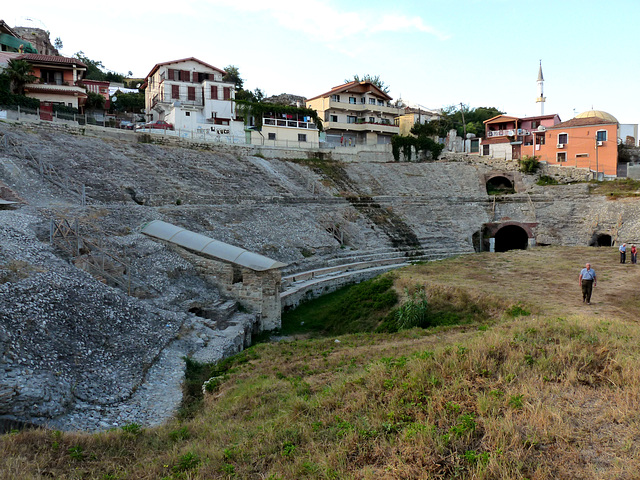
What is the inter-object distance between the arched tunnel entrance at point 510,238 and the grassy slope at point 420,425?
28230mm

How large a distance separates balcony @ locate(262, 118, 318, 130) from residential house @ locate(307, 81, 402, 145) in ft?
15.5

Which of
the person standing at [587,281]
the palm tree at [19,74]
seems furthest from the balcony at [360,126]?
the person standing at [587,281]

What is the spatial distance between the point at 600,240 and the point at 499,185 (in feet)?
45.3

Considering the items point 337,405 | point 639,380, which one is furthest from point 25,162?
point 639,380

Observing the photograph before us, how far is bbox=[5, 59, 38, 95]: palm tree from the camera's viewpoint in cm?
3759

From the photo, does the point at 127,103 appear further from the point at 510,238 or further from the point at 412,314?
the point at 412,314

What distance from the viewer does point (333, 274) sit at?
25516mm

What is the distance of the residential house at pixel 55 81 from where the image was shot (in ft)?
135

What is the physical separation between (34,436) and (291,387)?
4910 mm

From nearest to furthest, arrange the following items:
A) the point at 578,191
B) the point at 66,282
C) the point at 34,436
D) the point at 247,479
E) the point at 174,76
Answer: the point at 247,479, the point at 34,436, the point at 66,282, the point at 578,191, the point at 174,76

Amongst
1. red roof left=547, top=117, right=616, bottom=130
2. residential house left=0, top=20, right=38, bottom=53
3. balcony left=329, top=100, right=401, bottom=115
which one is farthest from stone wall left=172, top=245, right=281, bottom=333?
residential house left=0, top=20, right=38, bottom=53

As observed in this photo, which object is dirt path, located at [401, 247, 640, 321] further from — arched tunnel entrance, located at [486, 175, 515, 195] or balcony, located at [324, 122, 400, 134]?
balcony, located at [324, 122, 400, 134]

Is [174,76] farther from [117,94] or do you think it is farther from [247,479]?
[247,479]

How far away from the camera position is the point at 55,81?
42.6 meters
